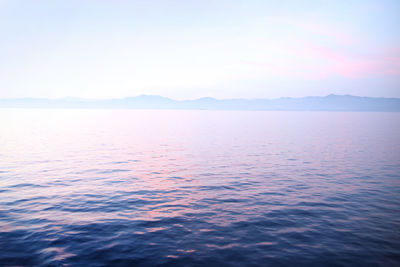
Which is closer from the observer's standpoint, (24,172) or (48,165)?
(24,172)

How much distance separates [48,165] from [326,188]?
2846 cm

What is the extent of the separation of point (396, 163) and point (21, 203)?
38395 millimetres

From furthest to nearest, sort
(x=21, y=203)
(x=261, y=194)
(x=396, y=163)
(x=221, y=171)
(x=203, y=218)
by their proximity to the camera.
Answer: (x=396, y=163)
(x=221, y=171)
(x=261, y=194)
(x=21, y=203)
(x=203, y=218)

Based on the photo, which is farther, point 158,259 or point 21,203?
point 21,203

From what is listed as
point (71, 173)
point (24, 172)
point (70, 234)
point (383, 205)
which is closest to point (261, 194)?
point (383, 205)

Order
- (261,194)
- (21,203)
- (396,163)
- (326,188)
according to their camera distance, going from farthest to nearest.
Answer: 1. (396,163)
2. (326,188)
3. (261,194)
4. (21,203)

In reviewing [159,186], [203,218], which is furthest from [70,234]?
[159,186]

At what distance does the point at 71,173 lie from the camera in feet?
83.3

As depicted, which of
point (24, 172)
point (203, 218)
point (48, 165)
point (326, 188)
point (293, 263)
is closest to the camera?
point (293, 263)

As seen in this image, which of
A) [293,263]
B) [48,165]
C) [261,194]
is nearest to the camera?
[293,263]

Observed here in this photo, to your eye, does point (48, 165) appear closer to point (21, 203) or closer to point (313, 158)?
point (21, 203)

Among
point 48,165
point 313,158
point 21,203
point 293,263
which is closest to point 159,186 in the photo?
point 21,203

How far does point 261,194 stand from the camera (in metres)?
19.0

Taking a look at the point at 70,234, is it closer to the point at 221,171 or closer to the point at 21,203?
the point at 21,203
